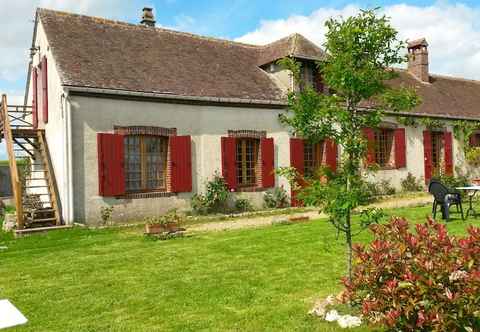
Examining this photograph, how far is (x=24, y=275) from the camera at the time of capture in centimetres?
688

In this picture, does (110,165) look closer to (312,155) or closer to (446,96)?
(312,155)

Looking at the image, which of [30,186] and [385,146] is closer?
[30,186]

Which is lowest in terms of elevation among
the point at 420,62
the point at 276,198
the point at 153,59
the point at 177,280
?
the point at 177,280

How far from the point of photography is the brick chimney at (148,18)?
16.4m

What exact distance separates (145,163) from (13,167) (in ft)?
11.3

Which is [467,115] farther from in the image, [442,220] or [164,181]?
[164,181]

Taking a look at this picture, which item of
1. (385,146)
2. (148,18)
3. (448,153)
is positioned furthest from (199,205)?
(448,153)

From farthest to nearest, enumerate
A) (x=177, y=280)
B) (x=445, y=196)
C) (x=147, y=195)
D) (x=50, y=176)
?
(x=147, y=195), (x=50, y=176), (x=445, y=196), (x=177, y=280)

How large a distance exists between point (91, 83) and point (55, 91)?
1.61m

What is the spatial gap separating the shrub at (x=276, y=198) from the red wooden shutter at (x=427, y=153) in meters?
7.39

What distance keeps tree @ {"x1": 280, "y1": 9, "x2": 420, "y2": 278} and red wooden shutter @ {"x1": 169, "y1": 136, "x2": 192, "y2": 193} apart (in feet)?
27.2

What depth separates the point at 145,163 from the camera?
12.8 m

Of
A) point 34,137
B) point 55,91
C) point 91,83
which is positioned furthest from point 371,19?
point 34,137

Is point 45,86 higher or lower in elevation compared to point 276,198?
higher
